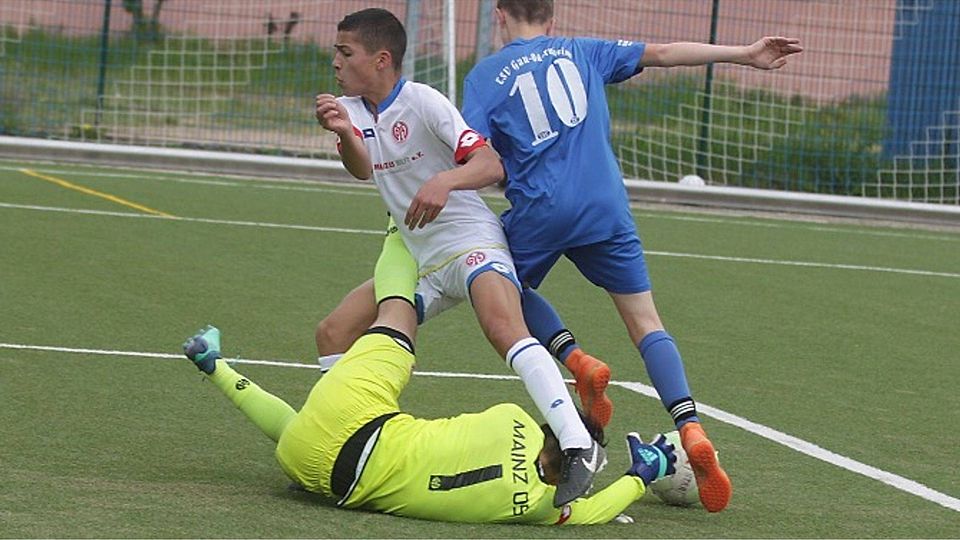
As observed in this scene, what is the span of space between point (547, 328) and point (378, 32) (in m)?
1.23

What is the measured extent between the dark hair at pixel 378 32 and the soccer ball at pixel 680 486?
5.38 feet

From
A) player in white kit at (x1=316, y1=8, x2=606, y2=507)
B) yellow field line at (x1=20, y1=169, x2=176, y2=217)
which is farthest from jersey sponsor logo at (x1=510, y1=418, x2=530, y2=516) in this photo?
yellow field line at (x1=20, y1=169, x2=176, y2=217)

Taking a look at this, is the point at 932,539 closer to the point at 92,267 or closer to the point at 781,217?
the point at 92,267

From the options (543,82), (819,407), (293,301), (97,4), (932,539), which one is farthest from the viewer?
(97,4)

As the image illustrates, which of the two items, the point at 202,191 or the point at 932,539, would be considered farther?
the point at 202,191

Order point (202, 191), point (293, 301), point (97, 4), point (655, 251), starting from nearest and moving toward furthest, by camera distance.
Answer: point (293, 301) → point (655, 251) → point (202, 191) → point (97, 4)

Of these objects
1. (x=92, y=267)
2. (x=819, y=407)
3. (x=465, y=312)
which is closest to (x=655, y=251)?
(x=465, y=312)

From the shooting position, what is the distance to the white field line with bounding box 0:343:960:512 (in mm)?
6246

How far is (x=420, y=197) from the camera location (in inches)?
226

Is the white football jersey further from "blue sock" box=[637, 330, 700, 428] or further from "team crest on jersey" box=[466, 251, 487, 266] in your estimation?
"blue sock" box=[637, 330, 700, 428]

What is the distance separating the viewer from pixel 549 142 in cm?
631

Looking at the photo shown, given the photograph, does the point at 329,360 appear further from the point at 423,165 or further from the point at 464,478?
the point at 464,478

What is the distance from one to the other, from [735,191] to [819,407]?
28.5 feet

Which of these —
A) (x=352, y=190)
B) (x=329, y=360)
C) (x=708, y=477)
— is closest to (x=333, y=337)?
(x=329, y=360)
